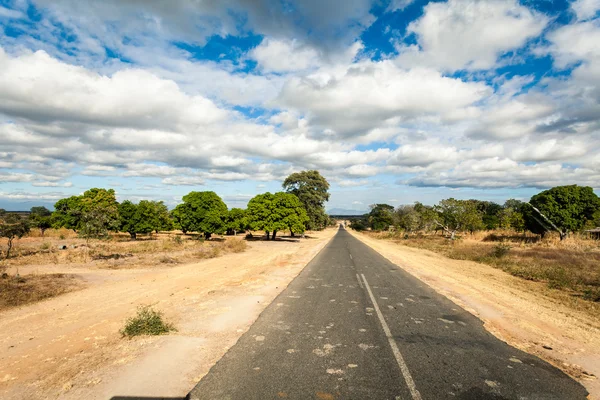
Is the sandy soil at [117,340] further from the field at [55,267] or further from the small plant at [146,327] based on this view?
the field at [55,267]

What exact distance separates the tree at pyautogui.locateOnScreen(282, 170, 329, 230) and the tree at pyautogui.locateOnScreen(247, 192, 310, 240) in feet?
42.2

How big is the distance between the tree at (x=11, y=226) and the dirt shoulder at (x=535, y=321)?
25930 mm

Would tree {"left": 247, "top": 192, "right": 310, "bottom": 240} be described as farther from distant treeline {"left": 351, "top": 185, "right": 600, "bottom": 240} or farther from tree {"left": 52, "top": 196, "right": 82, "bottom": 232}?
tree {"left": 52, "top": 196, "right": 82, "bottom": 232}

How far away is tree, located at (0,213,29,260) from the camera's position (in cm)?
1912

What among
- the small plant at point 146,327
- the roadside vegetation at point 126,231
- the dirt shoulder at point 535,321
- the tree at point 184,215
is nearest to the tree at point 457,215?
the roadside vegetation at point 126,231

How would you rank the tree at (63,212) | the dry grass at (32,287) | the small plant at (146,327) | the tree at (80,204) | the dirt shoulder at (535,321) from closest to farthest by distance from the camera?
the dirt shoulder at (535,321) → the small plant at (146,327) → the dry grass at (32,287) → the tree at (80,204) → the tree at (63,212)

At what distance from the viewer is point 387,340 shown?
6457mm

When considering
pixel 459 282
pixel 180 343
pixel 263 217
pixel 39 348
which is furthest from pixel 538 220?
pixel 39 348

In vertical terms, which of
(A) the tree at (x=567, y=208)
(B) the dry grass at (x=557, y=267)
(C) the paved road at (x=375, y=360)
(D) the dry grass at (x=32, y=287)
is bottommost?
(B) the dry grass at (x=557, y=267)

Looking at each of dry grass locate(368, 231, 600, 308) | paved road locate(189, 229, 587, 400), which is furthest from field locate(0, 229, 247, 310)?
dry grass locate(368, 231, 600, 308)

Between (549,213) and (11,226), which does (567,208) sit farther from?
(11,226)

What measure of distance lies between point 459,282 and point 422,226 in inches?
1884

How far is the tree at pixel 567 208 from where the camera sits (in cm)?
3562

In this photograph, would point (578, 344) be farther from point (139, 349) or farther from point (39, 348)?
point (39, 348)
